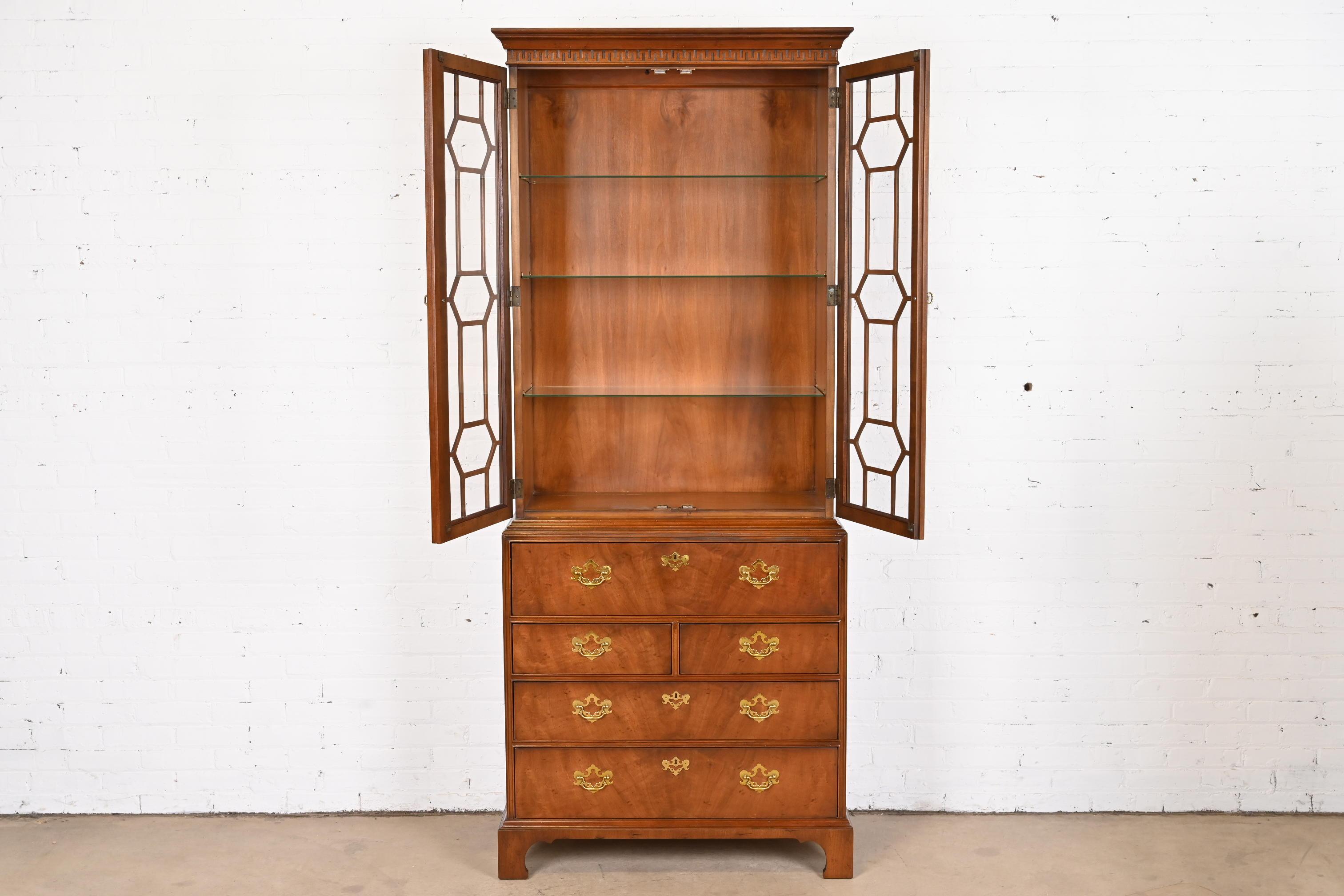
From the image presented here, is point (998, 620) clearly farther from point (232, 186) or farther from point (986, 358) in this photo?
point (232, 186)

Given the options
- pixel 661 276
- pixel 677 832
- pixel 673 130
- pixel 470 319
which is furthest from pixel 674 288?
pixel 677 832

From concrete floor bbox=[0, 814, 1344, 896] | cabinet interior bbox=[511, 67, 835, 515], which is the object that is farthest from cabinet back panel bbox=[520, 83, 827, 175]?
concrete floor bbox=[0, 814, 1344, 896]

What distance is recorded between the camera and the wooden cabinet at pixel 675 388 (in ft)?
10.2

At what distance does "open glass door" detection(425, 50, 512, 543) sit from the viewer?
9.54ft

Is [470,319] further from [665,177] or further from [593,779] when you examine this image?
[593,779]

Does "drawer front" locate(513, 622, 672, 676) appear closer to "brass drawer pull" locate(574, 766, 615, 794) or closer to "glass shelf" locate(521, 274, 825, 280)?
"brass drawer pull" locate(574, 766, 615, 794)

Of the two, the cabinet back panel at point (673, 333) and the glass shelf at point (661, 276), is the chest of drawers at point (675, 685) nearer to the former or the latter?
the cabinet back panel at point (673, 333)

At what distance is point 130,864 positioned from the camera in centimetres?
330

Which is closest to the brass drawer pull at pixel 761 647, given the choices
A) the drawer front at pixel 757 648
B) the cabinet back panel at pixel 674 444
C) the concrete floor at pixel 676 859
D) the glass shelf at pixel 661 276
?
the drawer front at pixel 757 648

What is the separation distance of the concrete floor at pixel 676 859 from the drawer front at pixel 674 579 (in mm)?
721

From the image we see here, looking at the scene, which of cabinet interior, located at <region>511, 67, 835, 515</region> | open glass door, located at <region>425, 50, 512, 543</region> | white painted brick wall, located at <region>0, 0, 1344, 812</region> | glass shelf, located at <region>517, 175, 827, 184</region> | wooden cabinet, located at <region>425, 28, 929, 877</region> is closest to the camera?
open glass door, located at <region>425, 50, 512, 543</region>

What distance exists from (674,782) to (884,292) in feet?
4.98

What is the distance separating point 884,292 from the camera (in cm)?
349

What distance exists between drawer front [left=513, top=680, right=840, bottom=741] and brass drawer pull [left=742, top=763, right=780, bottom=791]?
0.09 metres
